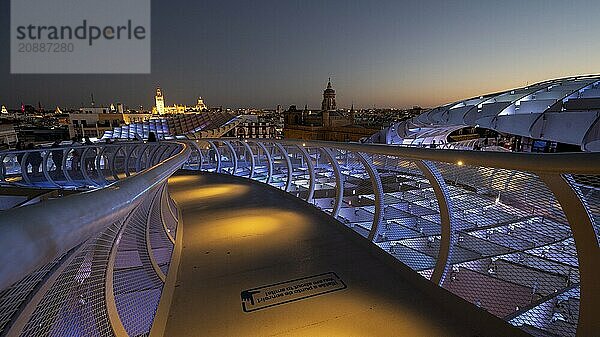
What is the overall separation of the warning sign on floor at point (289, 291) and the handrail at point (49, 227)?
143cm

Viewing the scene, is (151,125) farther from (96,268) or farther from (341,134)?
(96,268)

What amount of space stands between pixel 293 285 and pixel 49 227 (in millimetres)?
1927

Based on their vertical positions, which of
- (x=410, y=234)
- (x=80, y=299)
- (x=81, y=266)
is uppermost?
(x=81, y=266)

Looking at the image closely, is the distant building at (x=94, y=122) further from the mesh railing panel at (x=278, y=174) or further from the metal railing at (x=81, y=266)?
the metal railing at (x=81, y=266)

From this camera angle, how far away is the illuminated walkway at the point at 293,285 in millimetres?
1757

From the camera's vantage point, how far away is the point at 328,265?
2.55 m

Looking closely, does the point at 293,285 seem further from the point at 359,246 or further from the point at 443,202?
the point at 443,202

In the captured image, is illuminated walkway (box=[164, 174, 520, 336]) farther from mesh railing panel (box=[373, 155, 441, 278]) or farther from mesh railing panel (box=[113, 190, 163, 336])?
mesh railing panel (box=[373, 155, 441, 278])

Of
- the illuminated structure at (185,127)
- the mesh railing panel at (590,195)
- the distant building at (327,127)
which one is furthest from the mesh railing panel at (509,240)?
the illuminated structure at (185,127)

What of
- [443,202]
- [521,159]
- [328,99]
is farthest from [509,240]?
[328,99]

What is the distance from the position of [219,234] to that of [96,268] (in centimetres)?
237

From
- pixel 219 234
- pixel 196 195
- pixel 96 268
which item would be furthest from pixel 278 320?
Result: pixel 196 195

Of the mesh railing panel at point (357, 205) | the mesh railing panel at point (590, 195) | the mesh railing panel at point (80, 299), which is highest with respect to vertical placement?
the mesh railing panel at point (590, 195)

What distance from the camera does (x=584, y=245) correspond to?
1.19 metres
